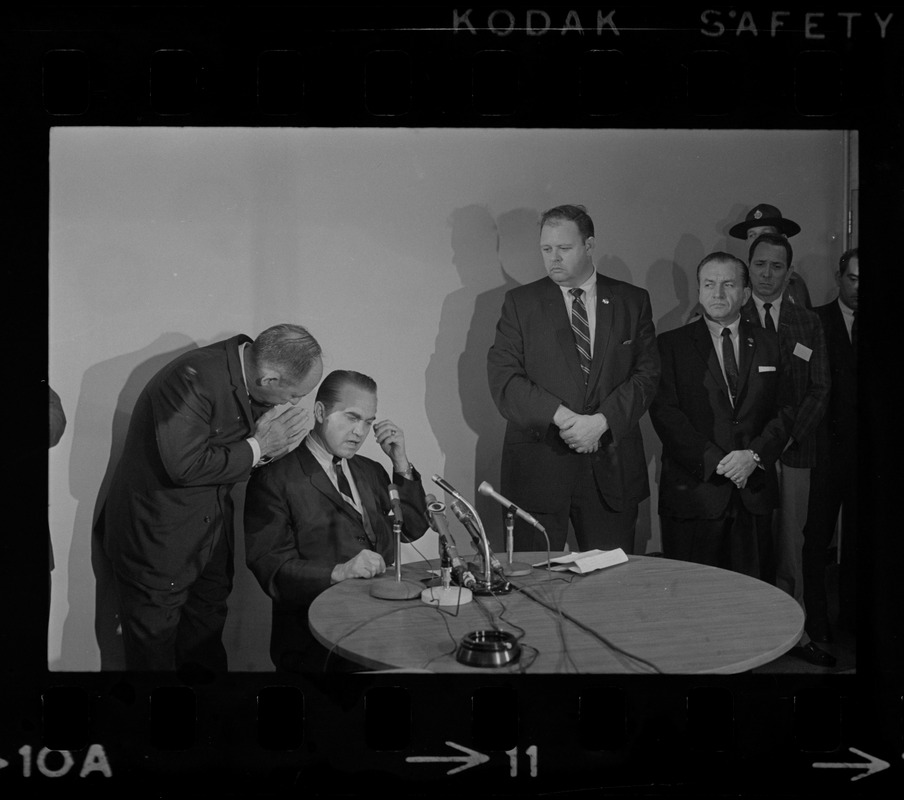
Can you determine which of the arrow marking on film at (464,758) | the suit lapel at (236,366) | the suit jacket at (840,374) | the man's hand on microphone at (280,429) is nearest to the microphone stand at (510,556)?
the arrow marking on film at (464,758)

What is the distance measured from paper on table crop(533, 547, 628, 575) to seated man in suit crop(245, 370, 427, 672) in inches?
16.5

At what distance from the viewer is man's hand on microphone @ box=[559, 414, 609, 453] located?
7.90 ft

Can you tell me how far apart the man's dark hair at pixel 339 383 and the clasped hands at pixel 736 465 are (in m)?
1.06

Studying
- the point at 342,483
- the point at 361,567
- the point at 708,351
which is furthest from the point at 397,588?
the point at 708,351

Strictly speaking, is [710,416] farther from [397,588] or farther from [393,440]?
[397,588]

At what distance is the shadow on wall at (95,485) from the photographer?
2.39m

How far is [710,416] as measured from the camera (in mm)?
2420

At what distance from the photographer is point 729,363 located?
2.42 meters

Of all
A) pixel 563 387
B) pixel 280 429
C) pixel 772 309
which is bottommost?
pixel 280 429

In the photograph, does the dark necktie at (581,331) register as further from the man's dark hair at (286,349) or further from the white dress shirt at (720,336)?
the man's dark hair at (286,349)

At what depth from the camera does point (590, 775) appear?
7.84 ft

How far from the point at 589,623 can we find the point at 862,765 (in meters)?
0.97

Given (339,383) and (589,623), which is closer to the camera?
(589,623)

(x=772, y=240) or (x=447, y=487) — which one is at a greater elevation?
(x=772, y=240)
